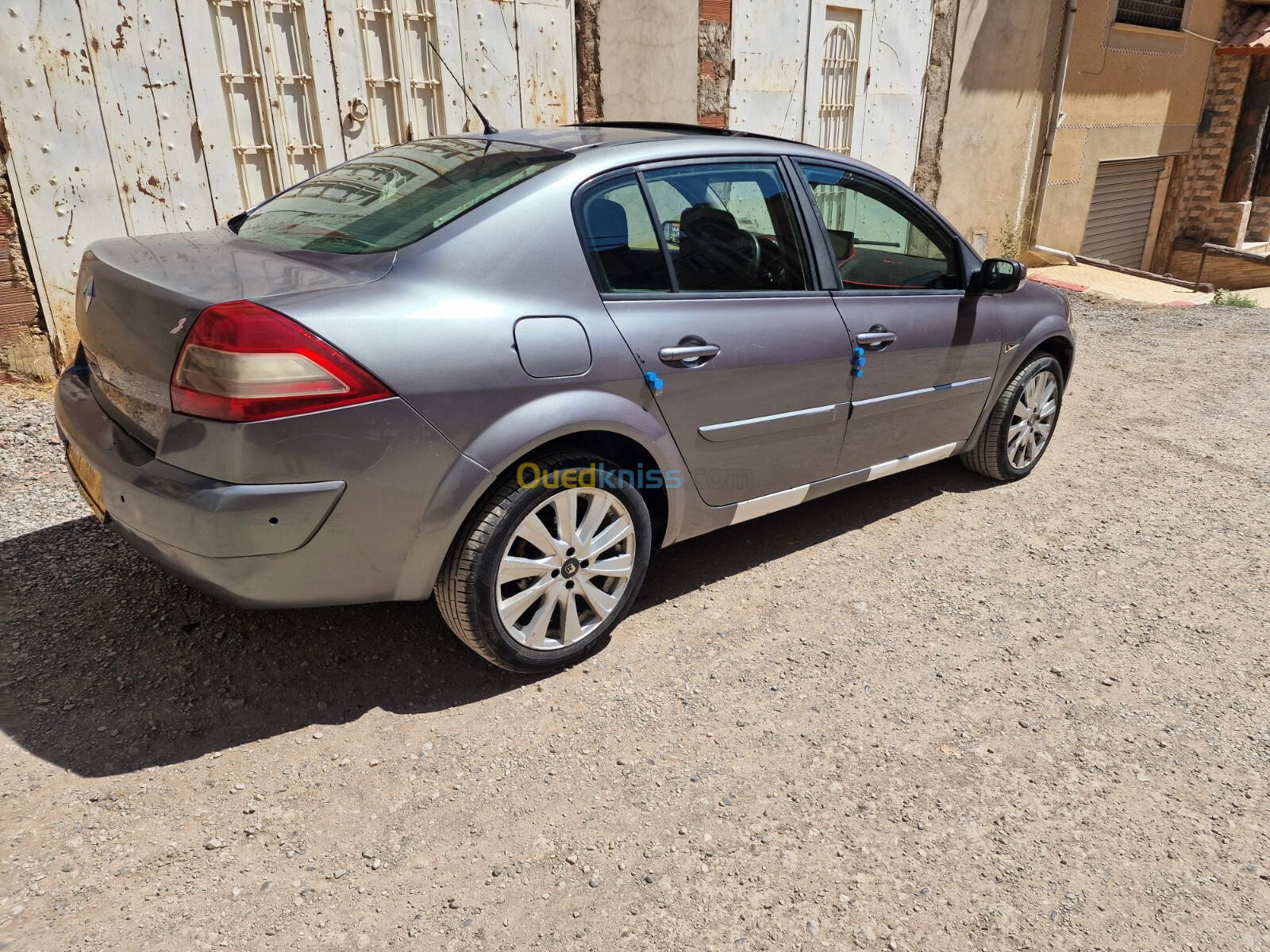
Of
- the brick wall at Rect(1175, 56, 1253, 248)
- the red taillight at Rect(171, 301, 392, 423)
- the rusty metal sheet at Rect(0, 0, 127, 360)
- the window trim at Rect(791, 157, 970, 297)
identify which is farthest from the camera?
the brick wall at Rect(1175, 56, 1253, 248)

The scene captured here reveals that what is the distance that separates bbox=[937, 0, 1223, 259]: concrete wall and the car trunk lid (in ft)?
30.3

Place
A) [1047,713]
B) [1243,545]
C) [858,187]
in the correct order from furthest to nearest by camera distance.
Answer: [1243,545]
[858,187]
[1047,713]

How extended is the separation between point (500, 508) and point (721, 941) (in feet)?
4.13

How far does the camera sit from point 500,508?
269 centimetres

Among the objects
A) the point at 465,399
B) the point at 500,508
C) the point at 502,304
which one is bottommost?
the point at 500,508

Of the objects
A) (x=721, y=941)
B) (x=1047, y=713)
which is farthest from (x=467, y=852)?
(x=1047, y=713)

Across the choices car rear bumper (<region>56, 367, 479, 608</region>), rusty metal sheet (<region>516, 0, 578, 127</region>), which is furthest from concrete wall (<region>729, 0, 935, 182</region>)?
car rear bumper (<region>56, 367, 479, 608</region>)

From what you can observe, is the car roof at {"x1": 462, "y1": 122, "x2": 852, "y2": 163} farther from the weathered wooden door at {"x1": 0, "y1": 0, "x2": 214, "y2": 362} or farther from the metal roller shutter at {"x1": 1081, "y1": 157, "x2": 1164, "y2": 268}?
the metal roller shutter at {"x1": 1081, "y1": 157, "x2": 1164, "y2": 268}

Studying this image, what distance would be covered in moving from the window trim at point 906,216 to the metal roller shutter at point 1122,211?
413 inches

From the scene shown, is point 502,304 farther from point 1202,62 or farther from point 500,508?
point 1202,62

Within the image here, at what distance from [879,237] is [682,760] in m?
2.40

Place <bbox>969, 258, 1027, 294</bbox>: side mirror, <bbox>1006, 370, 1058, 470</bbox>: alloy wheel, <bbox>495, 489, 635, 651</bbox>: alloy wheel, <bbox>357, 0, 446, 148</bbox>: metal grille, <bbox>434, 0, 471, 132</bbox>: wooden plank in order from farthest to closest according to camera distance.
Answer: <bbox>434, 0, 471, 132</bbox>: wooden plank < <bbox>357, 0, 446, 148</bbox>: metal grille < <bbox>1006, 370, 1058, 470</bbox>: alloy wheel < <bbox>969, 258, 1027, 294</bbox>: side mirror < <bbox>495, 489, 635, 651</bbox>: alloy wheel

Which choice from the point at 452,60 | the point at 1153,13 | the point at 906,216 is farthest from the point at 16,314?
the point at 1153,13

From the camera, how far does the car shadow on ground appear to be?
267cm
